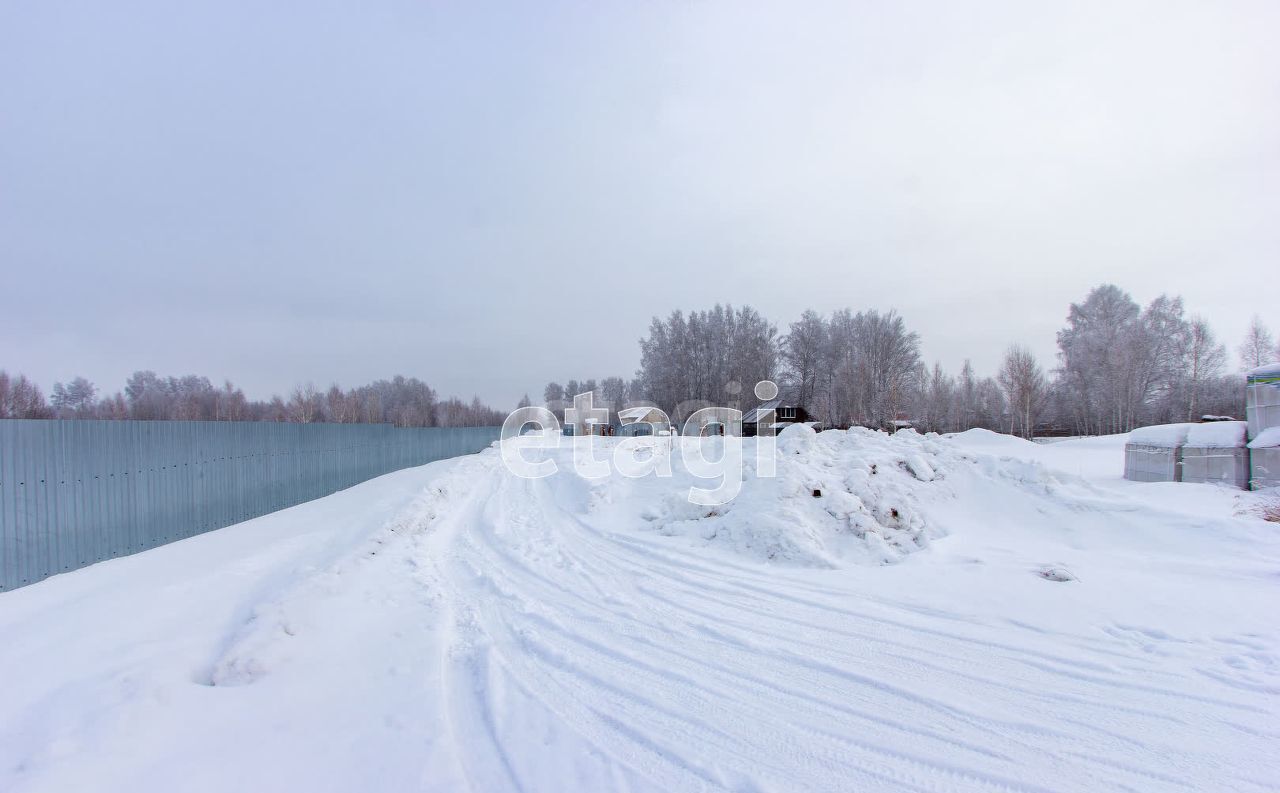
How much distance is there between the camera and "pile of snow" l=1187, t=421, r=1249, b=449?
14.2m

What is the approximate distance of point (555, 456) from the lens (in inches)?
821

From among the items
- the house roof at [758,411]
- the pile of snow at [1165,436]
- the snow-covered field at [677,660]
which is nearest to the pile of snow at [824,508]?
the snow-covered field at [677,660]

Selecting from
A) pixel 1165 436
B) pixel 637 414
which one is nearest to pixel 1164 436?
pixel 1165 436

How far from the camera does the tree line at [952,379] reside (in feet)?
135

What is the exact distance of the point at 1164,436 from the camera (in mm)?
16000

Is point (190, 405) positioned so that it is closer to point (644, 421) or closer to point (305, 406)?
point (305, 406)

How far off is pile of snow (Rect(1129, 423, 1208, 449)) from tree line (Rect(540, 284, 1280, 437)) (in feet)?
67.4

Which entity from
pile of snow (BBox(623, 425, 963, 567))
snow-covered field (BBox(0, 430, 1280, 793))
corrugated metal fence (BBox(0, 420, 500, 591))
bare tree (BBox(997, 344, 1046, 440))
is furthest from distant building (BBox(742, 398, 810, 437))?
corrugated metal fence (BBox(0, 420, 500, 591))

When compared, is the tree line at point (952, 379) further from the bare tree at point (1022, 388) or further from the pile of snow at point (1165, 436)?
the pile of snow at point (1165, 436)

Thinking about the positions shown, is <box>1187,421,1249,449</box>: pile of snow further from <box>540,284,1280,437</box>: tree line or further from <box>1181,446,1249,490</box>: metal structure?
<box>540,284,1280,437</box>: tree line

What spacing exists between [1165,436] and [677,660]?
19.5 metres

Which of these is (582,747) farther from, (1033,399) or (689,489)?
(1033,399)

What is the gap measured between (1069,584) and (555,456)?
17.0 metres

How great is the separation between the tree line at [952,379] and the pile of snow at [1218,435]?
22.5m
